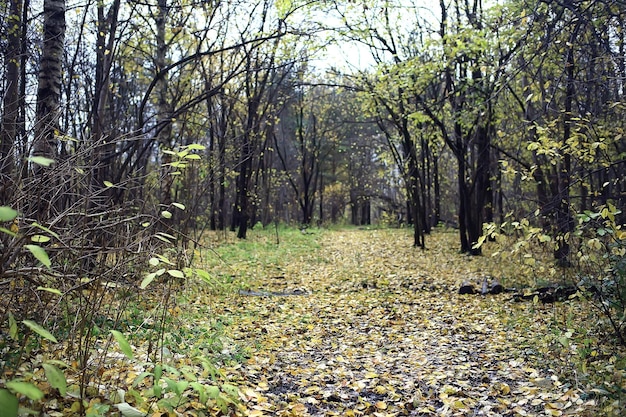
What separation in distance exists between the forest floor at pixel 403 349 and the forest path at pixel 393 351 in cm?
2

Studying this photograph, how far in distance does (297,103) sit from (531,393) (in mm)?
25386

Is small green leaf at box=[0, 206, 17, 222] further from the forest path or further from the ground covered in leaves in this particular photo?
the forest path

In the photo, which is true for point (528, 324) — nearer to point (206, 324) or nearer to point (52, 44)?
point (206, 324)

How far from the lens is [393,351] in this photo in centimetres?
567

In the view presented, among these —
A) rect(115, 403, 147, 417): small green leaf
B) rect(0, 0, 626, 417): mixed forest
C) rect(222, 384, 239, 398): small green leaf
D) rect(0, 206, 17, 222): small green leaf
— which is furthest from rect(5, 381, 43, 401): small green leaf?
rect(222, 384, 239, 398): small green leaf

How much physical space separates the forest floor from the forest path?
2cm

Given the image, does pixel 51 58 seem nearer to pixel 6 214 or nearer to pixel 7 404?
pixel 6 214

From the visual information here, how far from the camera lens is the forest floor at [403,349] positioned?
3.99m

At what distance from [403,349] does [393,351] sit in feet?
0.51

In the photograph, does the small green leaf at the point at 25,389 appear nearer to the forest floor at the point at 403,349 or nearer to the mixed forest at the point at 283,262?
the mixed forest at the point at 283,262

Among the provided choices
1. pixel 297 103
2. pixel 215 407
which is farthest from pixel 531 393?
pixel 297 103

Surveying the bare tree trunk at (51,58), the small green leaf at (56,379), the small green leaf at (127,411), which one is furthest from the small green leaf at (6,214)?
the bare tree trunk at (51,58)

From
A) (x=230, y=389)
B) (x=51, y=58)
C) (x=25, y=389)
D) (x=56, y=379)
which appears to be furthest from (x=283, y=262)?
(x=25, y=389)

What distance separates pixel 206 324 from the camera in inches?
232
